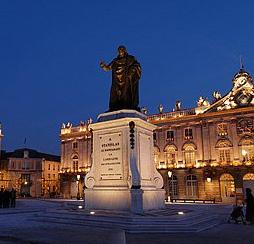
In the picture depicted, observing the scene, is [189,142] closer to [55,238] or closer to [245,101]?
[245,101]

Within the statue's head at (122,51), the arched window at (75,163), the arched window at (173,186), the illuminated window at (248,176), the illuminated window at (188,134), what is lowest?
the arched window at (173,186)

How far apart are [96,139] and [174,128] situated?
3455cm

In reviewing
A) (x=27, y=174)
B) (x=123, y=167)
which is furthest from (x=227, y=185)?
(x=27, y=174)

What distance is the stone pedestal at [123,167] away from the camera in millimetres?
11383

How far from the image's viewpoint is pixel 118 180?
1174 cm

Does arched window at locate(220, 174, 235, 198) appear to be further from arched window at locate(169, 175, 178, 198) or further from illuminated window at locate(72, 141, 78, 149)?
illuminated window at locate(72, 141, 78, 149)

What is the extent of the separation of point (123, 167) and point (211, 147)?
33164 millimetres

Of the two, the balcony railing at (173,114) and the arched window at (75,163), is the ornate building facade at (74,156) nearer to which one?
the arched window at (75,163)

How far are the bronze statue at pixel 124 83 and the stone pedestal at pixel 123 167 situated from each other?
658 mm

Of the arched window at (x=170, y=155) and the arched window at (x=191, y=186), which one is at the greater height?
the arched window at (x=170, y=155)

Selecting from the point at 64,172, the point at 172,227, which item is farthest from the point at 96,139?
the point at 64,172

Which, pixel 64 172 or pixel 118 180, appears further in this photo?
pixel 64 172

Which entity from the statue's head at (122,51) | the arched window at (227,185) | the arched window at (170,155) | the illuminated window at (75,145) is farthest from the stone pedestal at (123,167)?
the illuminated window at (75,145)

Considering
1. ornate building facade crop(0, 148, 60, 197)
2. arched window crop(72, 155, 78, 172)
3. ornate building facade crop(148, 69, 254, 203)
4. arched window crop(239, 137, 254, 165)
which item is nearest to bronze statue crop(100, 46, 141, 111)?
ornate building facade crop(148, 69, 254, 203)
